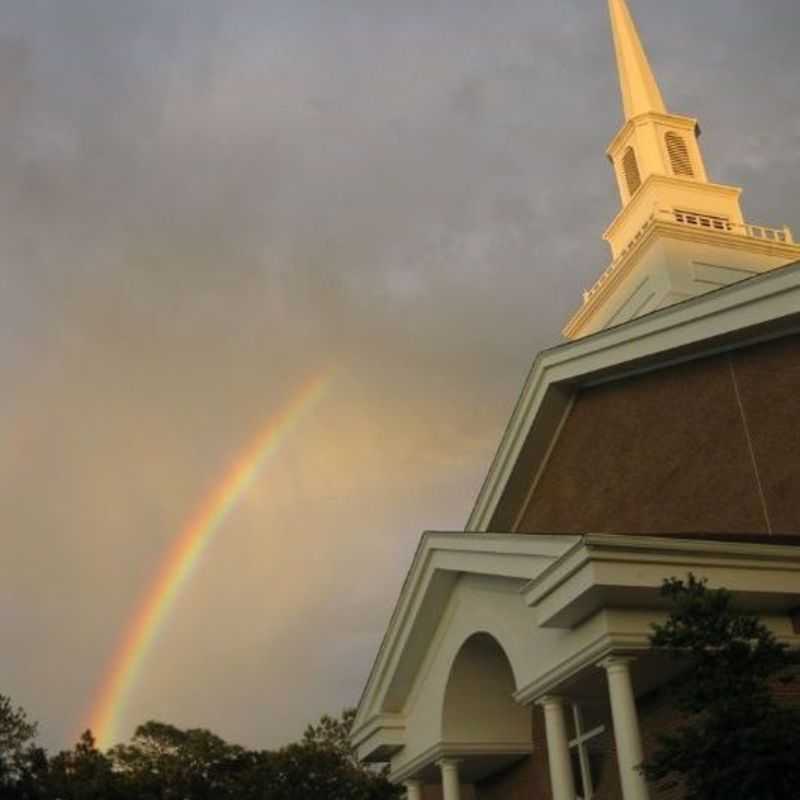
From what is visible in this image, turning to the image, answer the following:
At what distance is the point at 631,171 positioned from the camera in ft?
135

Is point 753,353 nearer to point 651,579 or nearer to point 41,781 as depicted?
point 651,579

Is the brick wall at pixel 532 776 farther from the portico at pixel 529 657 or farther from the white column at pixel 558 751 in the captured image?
the white column at pixel 558 751

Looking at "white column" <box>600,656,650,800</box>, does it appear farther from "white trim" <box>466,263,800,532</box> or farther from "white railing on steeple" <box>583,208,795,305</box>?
"white railing on steeple" <box>583,208,795,305</box>

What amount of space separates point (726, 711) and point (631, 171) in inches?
1358

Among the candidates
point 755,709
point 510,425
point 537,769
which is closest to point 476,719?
point 537,769

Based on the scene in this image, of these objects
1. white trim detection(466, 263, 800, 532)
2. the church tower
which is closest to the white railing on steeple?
the church tower

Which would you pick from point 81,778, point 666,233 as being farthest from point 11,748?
point 666,233

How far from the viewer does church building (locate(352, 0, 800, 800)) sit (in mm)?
12289

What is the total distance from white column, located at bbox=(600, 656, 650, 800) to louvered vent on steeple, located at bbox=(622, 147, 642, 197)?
30.2 metres

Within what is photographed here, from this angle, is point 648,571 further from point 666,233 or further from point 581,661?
point 666,233

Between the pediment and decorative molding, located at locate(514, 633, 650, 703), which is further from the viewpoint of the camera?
the pediment

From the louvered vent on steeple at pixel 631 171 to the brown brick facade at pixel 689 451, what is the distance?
2344 cm

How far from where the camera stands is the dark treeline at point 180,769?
50.5 m

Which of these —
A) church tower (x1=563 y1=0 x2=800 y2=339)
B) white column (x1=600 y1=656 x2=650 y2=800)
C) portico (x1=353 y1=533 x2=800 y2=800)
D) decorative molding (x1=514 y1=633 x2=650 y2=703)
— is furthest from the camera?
church tower (x1=563 y1=0 x2=800 y2=339)
